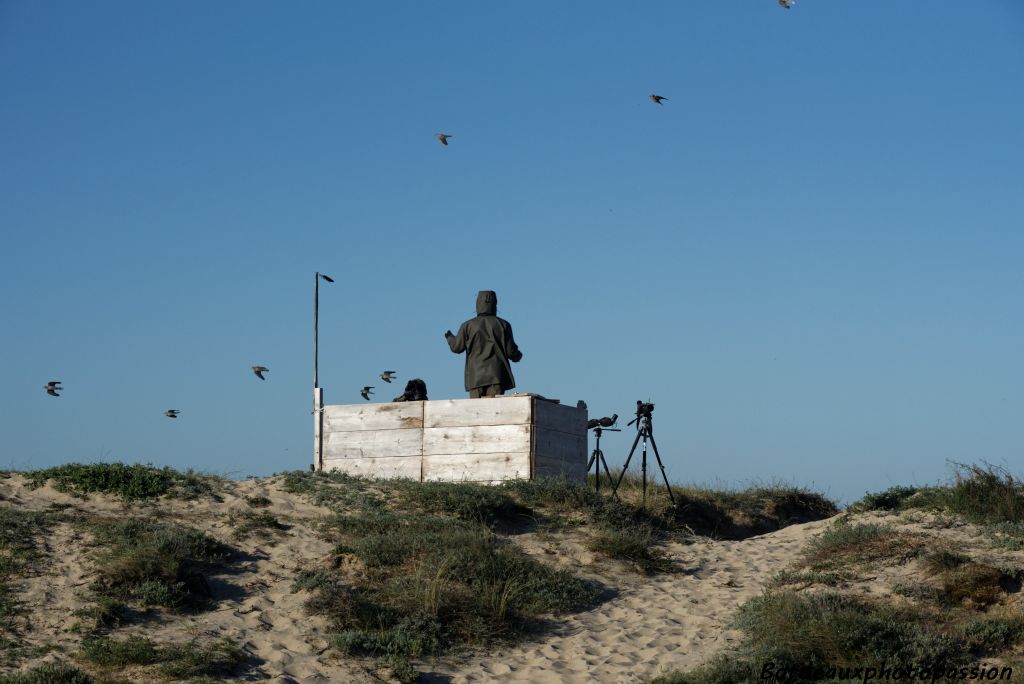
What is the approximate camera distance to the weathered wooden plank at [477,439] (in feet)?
53.5

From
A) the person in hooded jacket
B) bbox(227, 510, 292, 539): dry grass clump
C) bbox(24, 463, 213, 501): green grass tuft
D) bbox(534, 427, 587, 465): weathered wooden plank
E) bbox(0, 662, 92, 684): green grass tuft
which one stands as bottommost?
bbox(0, 662, 92, 684): green grass tuft

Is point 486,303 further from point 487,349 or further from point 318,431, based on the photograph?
point 318,431

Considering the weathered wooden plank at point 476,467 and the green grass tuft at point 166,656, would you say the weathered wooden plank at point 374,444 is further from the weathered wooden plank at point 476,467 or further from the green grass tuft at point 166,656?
the green grass tuft at point 166,656

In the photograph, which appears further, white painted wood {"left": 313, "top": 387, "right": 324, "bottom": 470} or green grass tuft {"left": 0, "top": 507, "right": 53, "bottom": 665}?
white painted wood {"left": 313, "top": 387, "right": 324, "bottom": 470}

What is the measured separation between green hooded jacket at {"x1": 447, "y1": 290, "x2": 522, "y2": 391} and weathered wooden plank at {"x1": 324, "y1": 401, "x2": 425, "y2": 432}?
1.00 metres

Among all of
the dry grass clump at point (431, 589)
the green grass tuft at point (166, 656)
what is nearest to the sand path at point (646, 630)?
the dry grass clump at point (431, 589)

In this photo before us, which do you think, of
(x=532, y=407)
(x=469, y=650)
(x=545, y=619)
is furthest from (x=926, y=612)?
(x=532, y=407)

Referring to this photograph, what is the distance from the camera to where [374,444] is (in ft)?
56.3

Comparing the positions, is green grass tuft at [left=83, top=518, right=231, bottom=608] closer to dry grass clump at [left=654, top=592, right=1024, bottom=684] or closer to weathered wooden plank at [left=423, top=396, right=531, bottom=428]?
weathered wooden plank at [left=423, top=396, right=531, bottom=428]

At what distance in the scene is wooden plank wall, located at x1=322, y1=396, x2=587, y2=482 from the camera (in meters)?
16.3

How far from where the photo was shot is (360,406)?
56.9 ft

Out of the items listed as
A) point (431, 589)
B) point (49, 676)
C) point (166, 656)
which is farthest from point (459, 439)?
point (49, 676)

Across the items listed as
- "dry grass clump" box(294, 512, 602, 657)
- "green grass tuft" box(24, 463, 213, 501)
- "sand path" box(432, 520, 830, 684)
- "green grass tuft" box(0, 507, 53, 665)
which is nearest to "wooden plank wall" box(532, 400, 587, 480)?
"sand path" box(432, 520, 830, 684)

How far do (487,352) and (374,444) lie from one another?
7.03 feet
